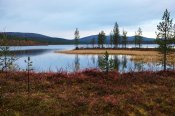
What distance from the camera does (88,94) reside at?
1497cm

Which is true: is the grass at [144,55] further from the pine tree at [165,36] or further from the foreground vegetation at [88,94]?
the foreground vegetation at [88,94]

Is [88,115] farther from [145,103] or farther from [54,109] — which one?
[145,103]

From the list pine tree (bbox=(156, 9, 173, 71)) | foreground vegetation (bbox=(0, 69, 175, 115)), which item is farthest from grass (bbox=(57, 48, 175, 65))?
foreground vegetation (bbox=(0, 69, 175, 115))

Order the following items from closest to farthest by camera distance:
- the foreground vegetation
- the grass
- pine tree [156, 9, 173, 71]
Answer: the foreground vegetation, pine tree [156, 9, 173, 71], the grass

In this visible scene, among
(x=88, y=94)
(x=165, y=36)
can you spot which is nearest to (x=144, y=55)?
(x=165, y=36)

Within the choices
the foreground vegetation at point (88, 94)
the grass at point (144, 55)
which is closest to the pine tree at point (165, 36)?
the grass at point (144, 55)

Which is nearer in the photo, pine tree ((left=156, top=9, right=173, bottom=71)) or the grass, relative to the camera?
pine tree ((left=156, top=9, right=173, bottom=71))

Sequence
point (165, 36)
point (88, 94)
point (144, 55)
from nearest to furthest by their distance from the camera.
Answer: point (88, 94)
point (165, 36)
point (144, 55)

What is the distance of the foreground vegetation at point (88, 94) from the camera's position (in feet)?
41.6

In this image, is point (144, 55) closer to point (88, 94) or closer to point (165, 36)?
point (165, 36)

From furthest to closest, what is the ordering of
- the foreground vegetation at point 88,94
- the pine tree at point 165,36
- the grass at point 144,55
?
the grass at point 144,55 → the pine tree at point 165,36 → the foreground vegetation at point 88,94

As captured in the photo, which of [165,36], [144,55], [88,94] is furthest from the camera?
[144,55]

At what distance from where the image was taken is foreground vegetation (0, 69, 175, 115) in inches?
499

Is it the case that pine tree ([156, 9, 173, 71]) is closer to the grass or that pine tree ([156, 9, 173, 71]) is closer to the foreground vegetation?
the grass
